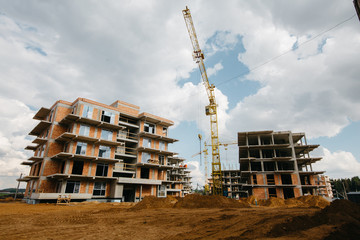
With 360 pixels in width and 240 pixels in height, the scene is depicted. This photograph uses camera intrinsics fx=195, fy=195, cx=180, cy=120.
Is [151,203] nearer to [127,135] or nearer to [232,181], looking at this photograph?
[127,135]

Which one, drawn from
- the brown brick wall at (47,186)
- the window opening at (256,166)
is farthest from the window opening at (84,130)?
the window opening at (256,166)

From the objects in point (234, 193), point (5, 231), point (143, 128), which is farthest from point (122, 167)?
point (234, 193)

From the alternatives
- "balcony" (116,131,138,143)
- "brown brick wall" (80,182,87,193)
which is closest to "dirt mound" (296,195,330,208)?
"balcony" (116,131,138,143)

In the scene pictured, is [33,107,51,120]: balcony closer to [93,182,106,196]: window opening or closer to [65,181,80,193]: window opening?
[65,181,80,193]: window opening

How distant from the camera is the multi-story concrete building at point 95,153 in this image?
2972 cm

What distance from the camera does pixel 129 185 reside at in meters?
36.5

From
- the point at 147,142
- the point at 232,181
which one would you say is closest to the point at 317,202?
the point at 147,142

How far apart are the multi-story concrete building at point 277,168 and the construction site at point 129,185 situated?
0.75 ft

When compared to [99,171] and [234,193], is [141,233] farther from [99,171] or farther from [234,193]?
[234,193]

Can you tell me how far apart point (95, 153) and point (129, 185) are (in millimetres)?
9064

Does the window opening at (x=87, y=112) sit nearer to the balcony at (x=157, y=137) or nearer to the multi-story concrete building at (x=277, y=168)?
the balcony at (x=157, y=137)

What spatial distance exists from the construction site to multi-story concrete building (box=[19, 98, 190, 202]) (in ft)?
0.51

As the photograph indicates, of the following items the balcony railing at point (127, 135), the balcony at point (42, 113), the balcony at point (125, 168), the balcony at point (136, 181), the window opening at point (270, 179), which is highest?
the balcony at point (42, 113)

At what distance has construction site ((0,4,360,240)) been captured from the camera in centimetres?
928
